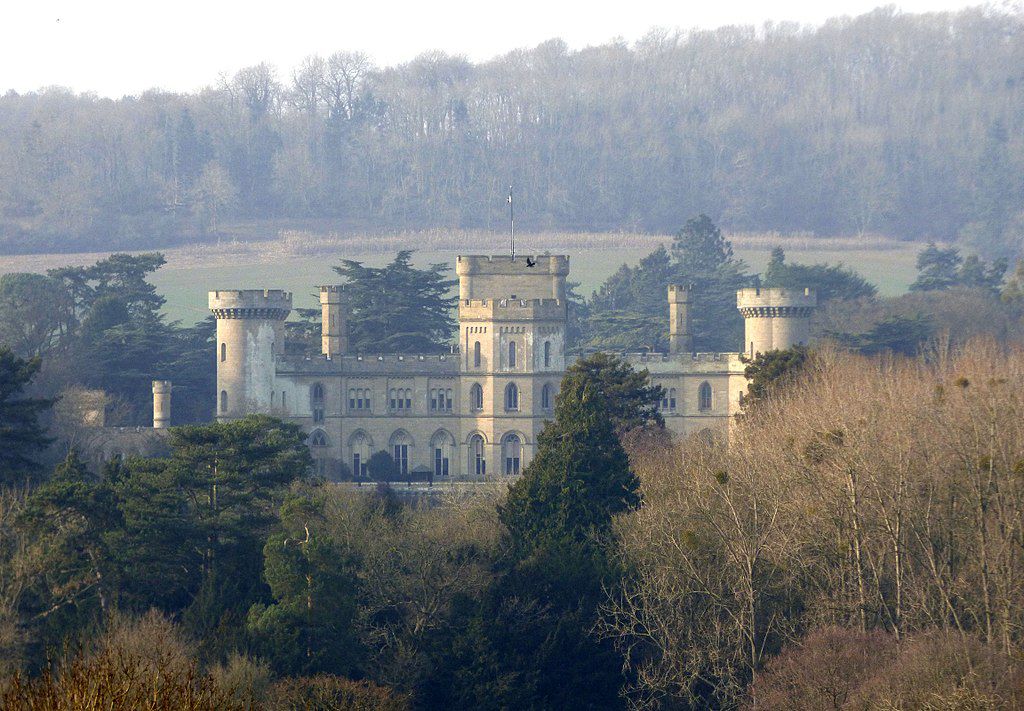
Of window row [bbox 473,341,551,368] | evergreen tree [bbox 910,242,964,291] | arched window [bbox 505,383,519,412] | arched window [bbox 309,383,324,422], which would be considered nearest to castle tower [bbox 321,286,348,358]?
arched window [bbox 309,383,324,422]

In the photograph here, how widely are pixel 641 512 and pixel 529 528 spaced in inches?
111

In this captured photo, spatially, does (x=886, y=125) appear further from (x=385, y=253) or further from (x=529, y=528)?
(x=529, y=528)

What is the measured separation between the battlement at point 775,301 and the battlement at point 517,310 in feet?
22.5

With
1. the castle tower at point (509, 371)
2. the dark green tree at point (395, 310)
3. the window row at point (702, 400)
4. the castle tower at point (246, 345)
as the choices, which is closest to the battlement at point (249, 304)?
the castle tower at point (246, 345)

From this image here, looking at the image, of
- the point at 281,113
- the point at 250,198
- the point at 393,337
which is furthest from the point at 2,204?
the point at 393,337

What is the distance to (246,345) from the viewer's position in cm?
7694

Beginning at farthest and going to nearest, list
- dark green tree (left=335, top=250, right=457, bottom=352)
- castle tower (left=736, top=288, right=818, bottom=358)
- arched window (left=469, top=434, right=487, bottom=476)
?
dark green tree (left=335, top=250, right=457, bottom=352)
castle tower (left=736, top=288, right=818, bottom=358)
arched window (left=469, top=434, right=487, bottom=476)

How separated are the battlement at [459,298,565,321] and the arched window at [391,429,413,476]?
16.0ft

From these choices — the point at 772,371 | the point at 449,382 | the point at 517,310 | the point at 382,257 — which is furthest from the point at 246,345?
the point at 382,257

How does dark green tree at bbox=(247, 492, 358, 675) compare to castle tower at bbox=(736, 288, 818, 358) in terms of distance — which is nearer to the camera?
dark green tree at bbox=(247, 492, 358, 675)

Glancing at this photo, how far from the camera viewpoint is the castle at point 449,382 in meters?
76.4

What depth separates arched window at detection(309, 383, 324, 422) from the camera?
256ft

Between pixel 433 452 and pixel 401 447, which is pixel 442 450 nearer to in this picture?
pixel 433 452

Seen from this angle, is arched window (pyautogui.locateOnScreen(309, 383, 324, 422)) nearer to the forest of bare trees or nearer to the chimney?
the chimney
